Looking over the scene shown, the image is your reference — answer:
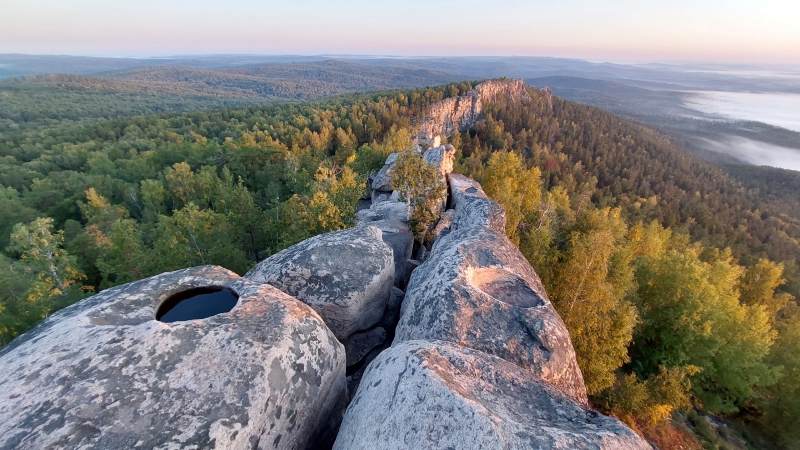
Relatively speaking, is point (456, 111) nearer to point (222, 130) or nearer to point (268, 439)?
point (222, 130)

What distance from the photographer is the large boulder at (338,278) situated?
38.1 ft

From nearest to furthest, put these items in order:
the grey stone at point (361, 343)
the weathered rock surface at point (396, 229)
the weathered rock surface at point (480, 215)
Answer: the grey stone at point (361, 343) < the weathered rock surface at point (480, 215) < the weathered rock surface at point (396, 229)

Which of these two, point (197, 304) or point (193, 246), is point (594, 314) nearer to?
point (197, 304)

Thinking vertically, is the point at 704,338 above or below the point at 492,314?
below

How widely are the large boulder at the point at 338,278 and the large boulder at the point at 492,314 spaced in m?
1.44

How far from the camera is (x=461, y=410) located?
19.7 ft

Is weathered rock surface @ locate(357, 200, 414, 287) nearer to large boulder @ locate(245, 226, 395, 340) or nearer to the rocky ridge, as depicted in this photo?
large boulder @ locate(245, 226, 395, 340)

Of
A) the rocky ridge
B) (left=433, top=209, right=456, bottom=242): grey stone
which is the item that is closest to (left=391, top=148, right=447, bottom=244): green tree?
(left=433, top=209, right=456, bottom=242): grey stone

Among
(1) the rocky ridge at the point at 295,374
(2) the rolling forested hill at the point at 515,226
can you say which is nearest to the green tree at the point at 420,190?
(2) the rolling forested hill at the point at 515,226

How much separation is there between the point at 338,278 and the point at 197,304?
4.27m

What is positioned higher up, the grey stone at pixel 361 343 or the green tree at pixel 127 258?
the grey stone at pixel 361 343

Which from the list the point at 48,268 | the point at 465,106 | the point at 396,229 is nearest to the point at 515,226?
the point at 396,229

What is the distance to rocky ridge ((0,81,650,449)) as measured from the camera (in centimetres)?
591

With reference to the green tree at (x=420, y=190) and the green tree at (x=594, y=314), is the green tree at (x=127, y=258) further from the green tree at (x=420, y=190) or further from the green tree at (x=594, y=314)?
the green tree at (x=594, y=314)
